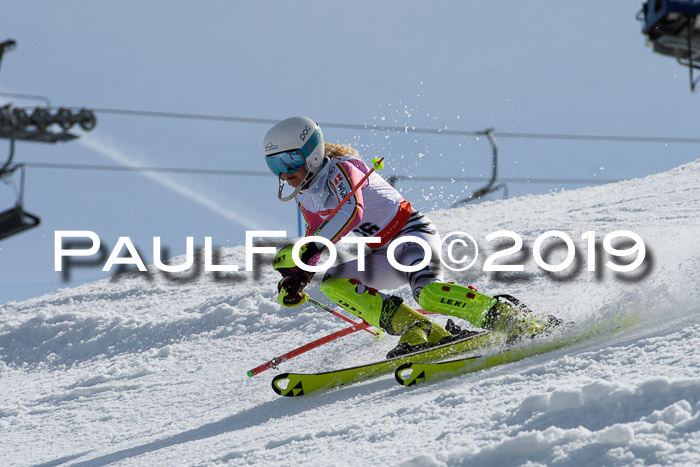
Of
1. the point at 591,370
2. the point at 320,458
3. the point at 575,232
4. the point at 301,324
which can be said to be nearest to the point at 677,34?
the point at 575,232

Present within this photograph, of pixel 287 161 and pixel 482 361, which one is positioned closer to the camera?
pixel 482 361

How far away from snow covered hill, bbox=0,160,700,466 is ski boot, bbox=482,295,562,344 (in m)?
0.28

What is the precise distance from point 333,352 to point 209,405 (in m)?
1.09

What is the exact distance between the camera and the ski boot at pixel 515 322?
4434 millimetres

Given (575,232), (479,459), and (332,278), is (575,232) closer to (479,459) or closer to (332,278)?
(332,278)

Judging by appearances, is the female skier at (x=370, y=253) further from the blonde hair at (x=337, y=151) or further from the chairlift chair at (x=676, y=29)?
the chairlift chair at (x=676, y=29)

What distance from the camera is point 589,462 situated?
2.34 m

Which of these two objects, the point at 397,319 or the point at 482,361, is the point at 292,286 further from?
the point at 482,361

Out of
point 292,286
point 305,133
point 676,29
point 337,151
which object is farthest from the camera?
point 676,29

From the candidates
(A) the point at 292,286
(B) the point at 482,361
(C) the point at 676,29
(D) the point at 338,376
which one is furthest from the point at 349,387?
(C) the point at 676,29

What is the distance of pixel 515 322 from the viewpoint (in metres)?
4.47

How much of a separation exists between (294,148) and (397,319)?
50.1 inches

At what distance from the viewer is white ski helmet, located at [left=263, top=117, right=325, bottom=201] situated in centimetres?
495

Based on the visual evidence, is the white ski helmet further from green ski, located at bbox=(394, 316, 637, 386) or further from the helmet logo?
green ski, located at bbox=(394, 316, 637, 386)
